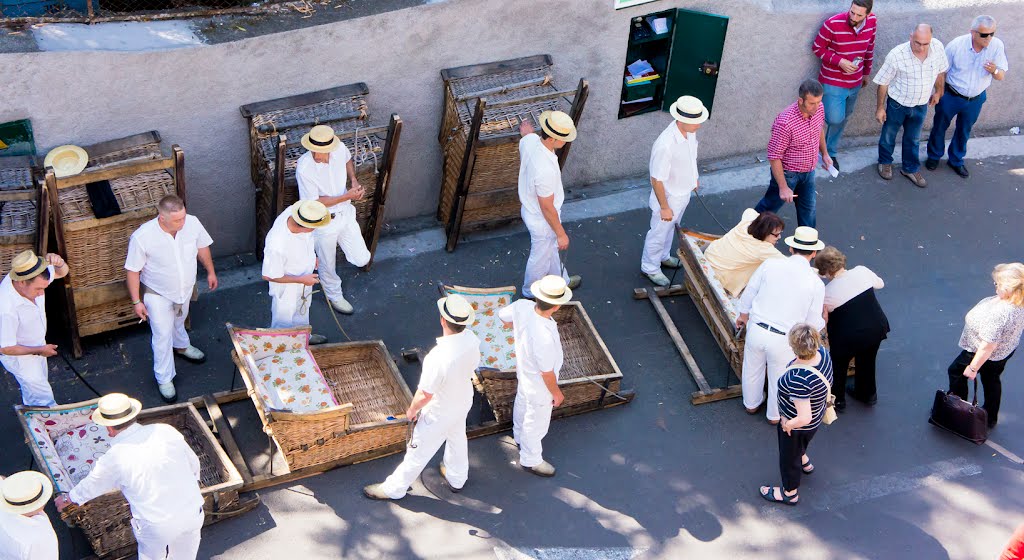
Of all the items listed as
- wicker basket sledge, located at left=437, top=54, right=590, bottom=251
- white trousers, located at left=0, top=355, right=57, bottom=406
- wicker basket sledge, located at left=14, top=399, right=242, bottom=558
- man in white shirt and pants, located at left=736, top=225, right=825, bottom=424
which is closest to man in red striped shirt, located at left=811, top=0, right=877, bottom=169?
wicker basket sledge, located at left=437, top=54, right=590, bottom=251

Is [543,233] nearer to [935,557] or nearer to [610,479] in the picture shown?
[610,479]

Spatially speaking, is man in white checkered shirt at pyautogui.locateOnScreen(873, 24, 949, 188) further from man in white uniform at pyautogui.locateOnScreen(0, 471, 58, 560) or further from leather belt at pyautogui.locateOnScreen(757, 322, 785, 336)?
man in white uniform at pyautogui.locateOnScreen(0, 471, 58, 560)

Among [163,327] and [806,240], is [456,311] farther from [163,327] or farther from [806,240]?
[806,240]

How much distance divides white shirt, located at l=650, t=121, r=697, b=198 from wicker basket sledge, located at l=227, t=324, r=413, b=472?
2.92m

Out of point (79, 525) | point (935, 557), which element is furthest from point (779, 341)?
point (79, 525)

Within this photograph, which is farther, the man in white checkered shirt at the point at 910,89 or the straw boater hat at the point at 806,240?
the man in white checkered shirt at the point at 910,89

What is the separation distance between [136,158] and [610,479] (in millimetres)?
4508

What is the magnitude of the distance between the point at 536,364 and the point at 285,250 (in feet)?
7.16

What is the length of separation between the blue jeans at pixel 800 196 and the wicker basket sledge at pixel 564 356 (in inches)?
96.0

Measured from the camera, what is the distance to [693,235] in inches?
376

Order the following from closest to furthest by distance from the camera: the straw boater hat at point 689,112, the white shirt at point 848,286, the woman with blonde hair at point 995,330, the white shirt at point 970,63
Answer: the woman with blonde hair at point 995,330
the white shirt at point 848,286
the straw boater hat at point 689,112
the white shirt at point 970,63

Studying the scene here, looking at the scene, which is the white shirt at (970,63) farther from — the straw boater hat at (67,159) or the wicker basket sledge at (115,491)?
the straw boater hat at (67,159)

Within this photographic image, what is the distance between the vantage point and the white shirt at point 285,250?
7.96 metres

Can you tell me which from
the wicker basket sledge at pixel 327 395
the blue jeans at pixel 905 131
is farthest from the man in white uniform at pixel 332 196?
the blue jeans at pixel 905 131
